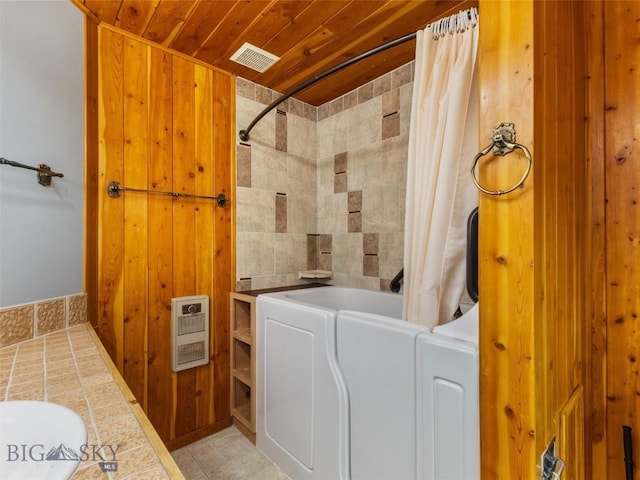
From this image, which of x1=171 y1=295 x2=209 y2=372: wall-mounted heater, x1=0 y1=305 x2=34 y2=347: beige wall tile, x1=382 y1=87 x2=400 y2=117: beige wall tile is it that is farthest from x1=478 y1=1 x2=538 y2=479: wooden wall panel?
x1=171 y1=295 x2=209 y2=372: wall-mounted heater

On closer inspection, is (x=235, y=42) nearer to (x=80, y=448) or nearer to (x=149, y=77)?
(x=149, y=77)

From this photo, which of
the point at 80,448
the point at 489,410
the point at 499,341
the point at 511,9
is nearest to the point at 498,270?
the point at 499,341

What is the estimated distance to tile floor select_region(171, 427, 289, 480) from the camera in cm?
164

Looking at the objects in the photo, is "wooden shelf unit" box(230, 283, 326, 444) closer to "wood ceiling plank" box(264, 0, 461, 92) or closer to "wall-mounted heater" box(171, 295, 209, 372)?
"wall-mounted heater" box(171, 295, 209, 372)

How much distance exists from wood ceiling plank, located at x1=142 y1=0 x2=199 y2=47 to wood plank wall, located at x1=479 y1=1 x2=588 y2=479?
1.48m

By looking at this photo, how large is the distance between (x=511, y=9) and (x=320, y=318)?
4.00 ft

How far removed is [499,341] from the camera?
68 cm

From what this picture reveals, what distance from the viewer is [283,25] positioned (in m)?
1.67

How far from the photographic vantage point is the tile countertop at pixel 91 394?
0.54 meters

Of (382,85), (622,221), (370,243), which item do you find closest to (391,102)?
(382,85)

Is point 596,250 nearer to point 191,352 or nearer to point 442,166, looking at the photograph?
point 442,166

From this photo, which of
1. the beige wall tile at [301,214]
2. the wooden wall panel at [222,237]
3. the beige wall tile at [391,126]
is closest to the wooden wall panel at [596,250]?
the beige wall tile at [391,126]

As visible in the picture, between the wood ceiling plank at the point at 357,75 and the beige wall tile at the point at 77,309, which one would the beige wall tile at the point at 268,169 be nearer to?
the wood ceiling plank at the point at 357,75

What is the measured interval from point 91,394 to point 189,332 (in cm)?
117
